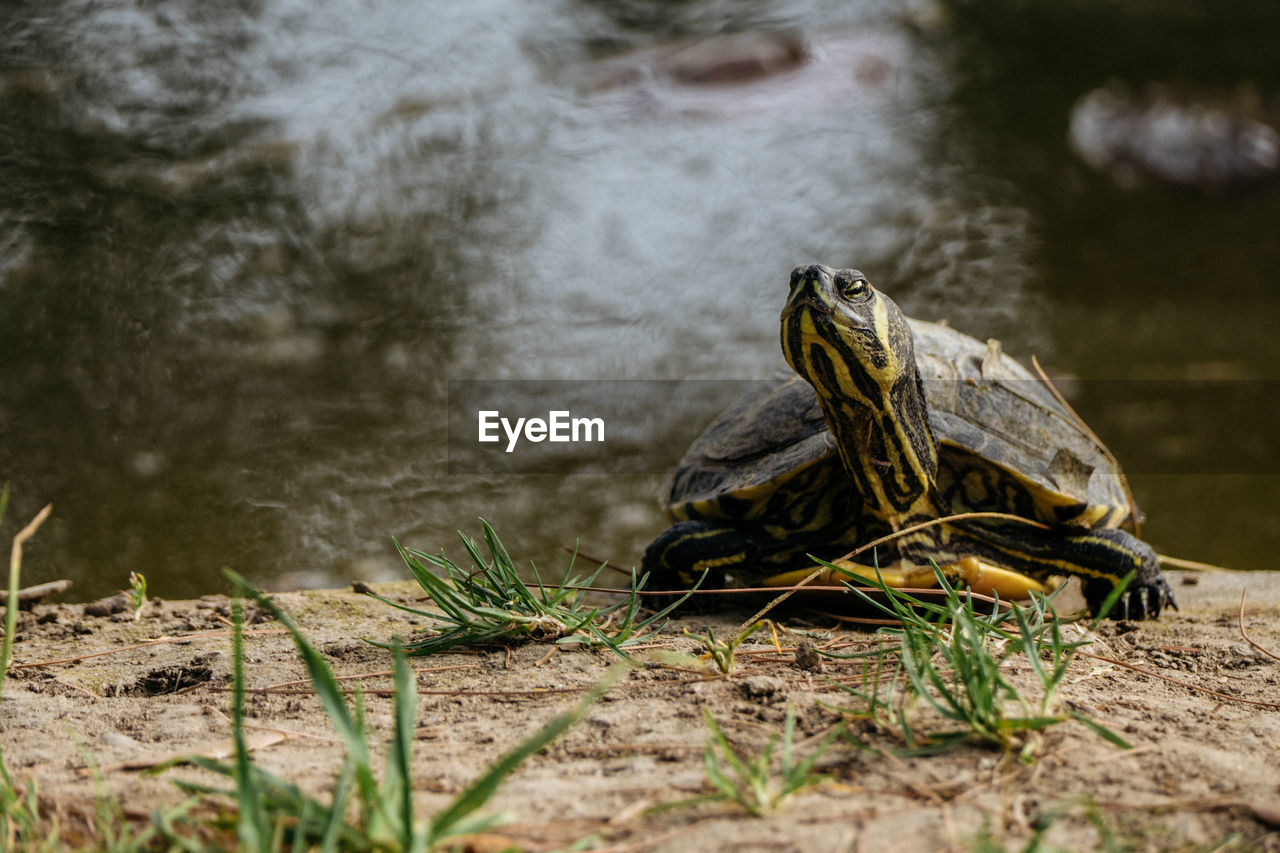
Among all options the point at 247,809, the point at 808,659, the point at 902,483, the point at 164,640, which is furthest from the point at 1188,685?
the point at 164,640

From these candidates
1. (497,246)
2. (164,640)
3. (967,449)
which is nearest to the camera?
(164,640)

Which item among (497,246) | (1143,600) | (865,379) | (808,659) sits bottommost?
(1143,600)

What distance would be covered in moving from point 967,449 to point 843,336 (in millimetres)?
541

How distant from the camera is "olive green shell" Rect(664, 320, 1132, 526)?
94.1 inches

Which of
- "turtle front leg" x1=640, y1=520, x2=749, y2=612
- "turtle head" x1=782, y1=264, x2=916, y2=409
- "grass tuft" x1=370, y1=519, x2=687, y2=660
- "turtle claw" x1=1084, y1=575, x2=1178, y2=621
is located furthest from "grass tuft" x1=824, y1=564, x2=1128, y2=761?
"turtle claw" x1=1084, y1=575, x2=1178, y2=621

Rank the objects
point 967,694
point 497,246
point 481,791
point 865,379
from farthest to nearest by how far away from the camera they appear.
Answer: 1. point 497,246
2. point 865,379
3. point 967,694
4. point 481,791

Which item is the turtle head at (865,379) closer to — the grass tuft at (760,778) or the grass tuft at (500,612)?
the grass tuft at (500,612)

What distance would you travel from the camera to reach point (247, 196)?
654cm

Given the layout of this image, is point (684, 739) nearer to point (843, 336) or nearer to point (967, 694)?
point (967, 694)

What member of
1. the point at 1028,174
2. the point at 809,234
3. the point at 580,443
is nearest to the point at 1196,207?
the point at 1028,174

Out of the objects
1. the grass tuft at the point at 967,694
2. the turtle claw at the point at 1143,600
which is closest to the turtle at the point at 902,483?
the turtle claw at the point at 1143,600

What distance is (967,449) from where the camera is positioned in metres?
2.36

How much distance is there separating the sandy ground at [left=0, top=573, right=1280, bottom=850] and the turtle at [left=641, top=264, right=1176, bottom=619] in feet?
→ 1.20

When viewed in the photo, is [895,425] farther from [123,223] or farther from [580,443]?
[123,223]
